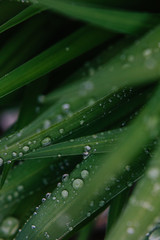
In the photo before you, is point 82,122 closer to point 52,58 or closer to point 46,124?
point 46,124

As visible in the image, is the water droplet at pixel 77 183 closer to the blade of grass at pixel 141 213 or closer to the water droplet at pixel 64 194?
the water droplet at pixel 64 194

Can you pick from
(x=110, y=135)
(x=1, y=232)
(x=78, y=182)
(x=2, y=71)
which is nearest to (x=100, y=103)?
(x=110, y=135)

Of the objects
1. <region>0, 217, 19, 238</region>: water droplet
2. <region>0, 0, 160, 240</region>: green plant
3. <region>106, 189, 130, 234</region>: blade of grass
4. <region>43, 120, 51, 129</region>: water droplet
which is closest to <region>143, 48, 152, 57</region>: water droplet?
<region>0, 0, 160, 240</region>: green plant

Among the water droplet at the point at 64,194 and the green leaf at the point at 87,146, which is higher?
the green leaf at the point at 87,146

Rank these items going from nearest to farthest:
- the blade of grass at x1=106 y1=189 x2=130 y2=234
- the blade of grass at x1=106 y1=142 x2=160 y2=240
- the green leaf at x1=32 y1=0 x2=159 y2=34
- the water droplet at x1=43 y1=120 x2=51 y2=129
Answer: the blade of grass at x1=106 y1=142 x2=160 y2=240
the green leaf at x1=32 y1=0 x2=159 y2=34
the water droplet at x1=43 y1=120 x2=51 y2=129
the blade of grass at x1=106 y1=189 x2=130 y2=234

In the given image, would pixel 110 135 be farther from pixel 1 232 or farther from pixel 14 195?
pixel 1 232

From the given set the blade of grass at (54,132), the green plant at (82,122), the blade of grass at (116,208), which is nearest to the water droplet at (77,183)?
the green plant at (82,122)

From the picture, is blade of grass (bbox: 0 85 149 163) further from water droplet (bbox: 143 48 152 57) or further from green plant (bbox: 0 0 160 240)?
water droplet (bbox: 143 48 152 57)

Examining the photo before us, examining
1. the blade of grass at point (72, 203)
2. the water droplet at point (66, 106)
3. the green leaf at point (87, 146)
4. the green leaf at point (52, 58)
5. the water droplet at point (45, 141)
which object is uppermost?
the green leaf at point (52, 58)
